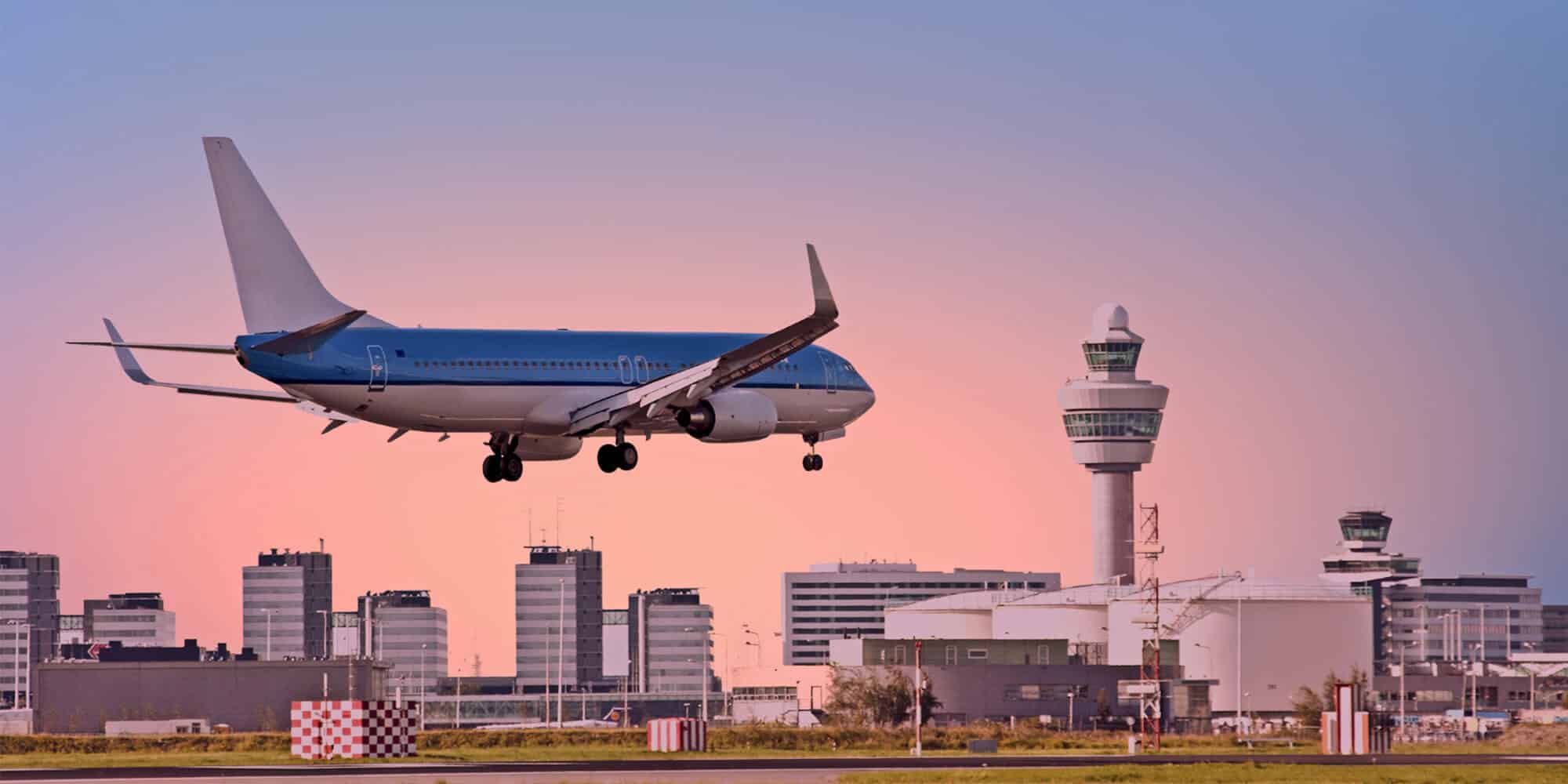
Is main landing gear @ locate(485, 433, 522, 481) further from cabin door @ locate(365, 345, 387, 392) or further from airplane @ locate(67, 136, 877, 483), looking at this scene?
cabin door @ locate(365, 345, 387, 392)

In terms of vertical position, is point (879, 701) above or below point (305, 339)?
below

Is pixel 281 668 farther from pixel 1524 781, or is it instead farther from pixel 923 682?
pixel 1524 781

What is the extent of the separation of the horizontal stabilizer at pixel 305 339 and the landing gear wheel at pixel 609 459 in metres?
12.8

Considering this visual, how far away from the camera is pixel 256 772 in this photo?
67000 millimetres

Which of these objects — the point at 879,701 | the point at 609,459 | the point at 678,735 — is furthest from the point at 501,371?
the point at 879,701

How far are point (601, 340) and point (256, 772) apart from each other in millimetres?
27424

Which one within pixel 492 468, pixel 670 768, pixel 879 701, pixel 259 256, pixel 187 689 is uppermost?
pixel 259 256

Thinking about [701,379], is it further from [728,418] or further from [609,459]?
[609,459]

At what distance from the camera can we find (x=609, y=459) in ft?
295

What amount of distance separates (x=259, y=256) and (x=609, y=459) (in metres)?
15.1

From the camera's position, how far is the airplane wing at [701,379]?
80938 millimetres

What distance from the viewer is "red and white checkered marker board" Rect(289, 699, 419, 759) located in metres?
76.8

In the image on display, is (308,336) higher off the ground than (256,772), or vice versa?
(308,336)

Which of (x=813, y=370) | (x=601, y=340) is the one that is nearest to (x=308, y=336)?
(x=601, y=340)
